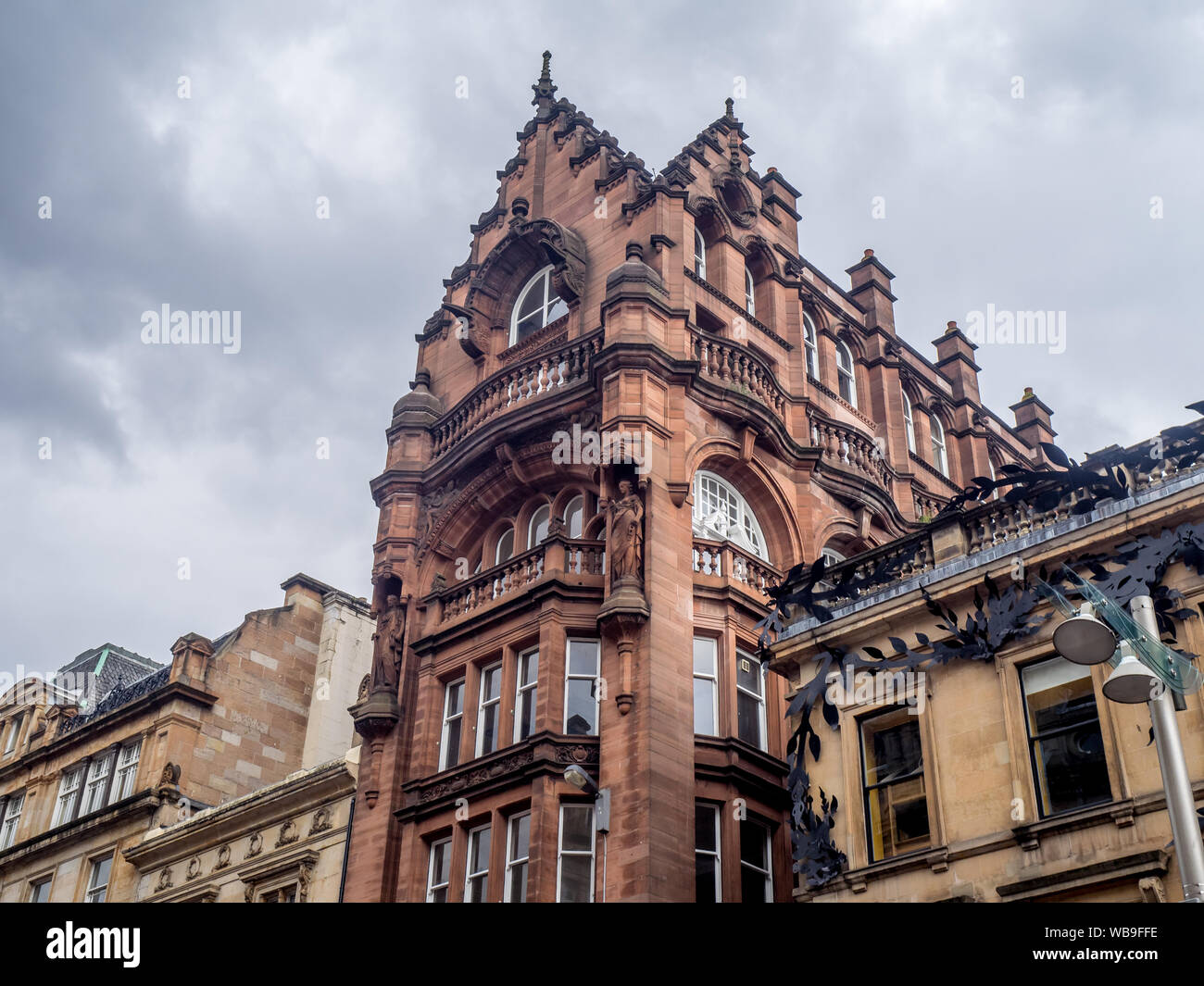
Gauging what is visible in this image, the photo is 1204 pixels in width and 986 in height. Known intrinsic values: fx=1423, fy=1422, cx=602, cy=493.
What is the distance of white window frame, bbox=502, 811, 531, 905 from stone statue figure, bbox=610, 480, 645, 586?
15.3 feet

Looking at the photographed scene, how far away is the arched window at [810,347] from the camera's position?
3662cm

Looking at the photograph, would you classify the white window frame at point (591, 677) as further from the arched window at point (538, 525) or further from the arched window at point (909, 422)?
the arched window at point (909, 422)

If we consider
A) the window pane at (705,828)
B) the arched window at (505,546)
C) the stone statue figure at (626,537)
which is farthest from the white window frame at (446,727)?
the window pane at (705,828)

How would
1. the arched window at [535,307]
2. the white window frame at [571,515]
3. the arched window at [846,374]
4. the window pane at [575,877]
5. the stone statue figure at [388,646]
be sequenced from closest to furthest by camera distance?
the window pane at [575,877] → the stone statue figure at [388,646] → the white window frame at [571,515] → the arched window at [535,307] → the arched window at [846,374]

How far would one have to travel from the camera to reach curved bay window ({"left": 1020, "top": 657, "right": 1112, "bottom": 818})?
1873 centimetres

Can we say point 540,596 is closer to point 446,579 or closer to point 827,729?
point 446,579

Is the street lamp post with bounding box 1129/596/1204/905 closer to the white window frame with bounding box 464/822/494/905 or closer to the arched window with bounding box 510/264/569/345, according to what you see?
the white window frame with bounding box 464/822/494/905

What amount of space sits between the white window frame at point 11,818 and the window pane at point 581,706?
2457cm

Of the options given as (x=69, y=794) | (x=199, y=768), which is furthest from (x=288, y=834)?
(x=69, y=794)

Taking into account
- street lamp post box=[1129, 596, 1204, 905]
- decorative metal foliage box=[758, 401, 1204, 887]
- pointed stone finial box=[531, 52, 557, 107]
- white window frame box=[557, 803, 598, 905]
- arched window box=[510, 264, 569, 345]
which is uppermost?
pointed stone finial box=[531, 52, 557, 107]

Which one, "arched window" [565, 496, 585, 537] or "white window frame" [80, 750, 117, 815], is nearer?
"arched window" [565, 496, 585, 537]

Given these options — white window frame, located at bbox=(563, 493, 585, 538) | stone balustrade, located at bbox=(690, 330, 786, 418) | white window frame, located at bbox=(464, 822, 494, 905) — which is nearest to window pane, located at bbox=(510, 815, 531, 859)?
white window frame, located at bbox=(464, 822, 494, 905)
